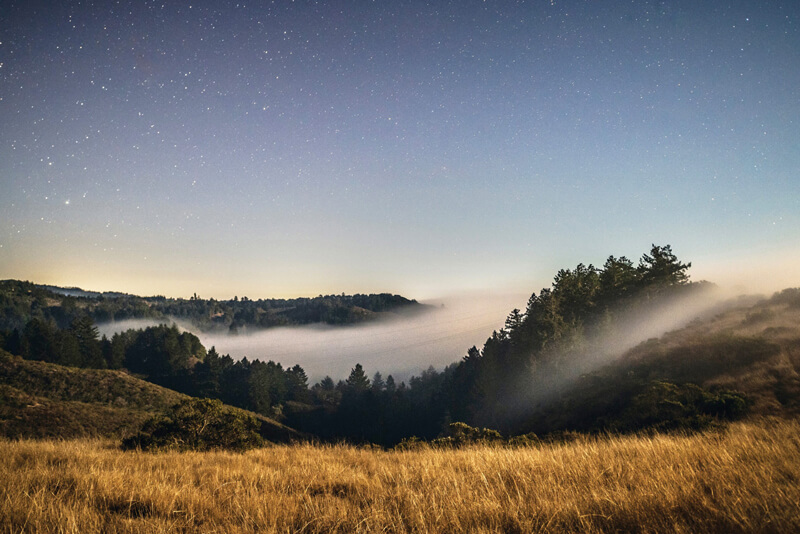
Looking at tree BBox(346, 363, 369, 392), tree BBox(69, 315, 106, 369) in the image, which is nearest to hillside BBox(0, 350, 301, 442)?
tree BBox(69, 315, 106, 369)

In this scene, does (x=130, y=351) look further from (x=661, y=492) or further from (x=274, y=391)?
(x=661, y=492)

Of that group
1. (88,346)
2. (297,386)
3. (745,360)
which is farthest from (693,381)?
(88,346)

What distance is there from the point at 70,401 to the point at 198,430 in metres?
51.7

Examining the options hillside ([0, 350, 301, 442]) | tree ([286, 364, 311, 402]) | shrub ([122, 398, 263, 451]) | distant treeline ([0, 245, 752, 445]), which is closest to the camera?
shrub ([122, 398, 263, 451])

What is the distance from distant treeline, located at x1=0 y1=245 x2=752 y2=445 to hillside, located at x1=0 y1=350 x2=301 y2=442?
94.6ft

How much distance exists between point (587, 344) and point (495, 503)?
49233 mm

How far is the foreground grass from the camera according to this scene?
9.06 ft

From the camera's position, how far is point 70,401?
4419 centimetres

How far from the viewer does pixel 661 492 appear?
123 inches

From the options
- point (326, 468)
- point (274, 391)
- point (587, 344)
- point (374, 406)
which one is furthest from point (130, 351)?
point (326, 468)

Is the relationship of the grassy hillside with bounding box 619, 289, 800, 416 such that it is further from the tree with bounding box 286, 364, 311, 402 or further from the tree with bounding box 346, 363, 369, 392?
the tree with bounding box 286, 364, 311, 402

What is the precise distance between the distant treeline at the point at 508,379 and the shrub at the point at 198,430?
3939 millimetres

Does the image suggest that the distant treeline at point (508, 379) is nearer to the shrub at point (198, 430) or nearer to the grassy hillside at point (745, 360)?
the grassy hillside at point (745, 360)

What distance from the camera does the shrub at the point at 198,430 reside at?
369 inches
